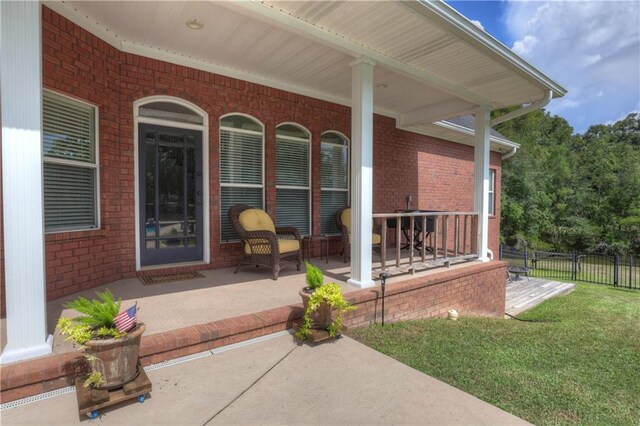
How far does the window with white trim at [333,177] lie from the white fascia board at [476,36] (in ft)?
9.53

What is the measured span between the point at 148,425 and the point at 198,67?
13.7ft

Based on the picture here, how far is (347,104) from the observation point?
6.18 metres

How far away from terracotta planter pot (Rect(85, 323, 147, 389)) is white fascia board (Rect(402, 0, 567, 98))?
3374 millimetres

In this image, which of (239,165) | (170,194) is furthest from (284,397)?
(239,165)

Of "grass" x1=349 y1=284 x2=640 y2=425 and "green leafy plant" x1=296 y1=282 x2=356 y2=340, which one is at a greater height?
"green leafy plant" x1=296 y1=282 x2=356 y2=340

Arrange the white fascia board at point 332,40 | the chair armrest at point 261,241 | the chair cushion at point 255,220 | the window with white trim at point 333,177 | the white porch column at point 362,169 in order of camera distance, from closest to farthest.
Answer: the white fascia board at point 332,40
the white porch column at point 362,169
the chair armrest at point 261,241
the chair cushion at point 255,220
the window with white trim at point 333,177

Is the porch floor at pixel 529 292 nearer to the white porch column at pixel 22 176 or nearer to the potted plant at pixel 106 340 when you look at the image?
the potted plant at pixel 106 340

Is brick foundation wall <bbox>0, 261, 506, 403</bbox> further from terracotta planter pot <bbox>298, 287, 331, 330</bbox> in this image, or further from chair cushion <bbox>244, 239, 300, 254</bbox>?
chair cushion <bbox>244, 239, 300, 254</bbox>

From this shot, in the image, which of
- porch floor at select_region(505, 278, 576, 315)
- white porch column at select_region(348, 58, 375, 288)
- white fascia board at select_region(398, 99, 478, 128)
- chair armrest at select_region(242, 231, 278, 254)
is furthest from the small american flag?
porch floor at select_region(505, 278, 576, 315)

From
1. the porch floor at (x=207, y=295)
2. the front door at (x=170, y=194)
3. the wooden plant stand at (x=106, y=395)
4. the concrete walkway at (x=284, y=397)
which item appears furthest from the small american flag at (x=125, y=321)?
the front door at (x=170, y=194)

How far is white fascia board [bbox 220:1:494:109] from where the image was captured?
117 inches

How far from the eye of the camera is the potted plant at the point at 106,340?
184 cm

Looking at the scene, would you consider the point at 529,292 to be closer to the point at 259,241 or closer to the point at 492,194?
the point at 492,194

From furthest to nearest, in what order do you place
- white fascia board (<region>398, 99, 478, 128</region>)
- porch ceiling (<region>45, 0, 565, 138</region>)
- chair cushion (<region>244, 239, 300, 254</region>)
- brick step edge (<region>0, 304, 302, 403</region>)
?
white fascia board (<region>398, 99, 478, 128</region>) < chair cushion (<region>244, 239, 300, 254</region>) < porch ceiling (<region>45, 0, 565, 138</region>) < brick step edge (<region>0, 304, 302, 403</region>)
